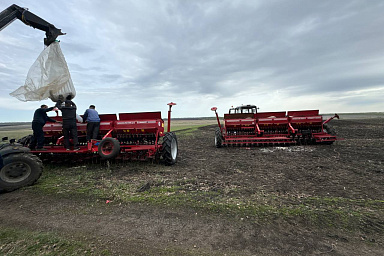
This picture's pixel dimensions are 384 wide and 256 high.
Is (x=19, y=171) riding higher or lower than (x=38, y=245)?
higher

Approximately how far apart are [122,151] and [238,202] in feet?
14.0

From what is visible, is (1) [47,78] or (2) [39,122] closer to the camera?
(1) [47,78]

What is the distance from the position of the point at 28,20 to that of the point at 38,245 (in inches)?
233

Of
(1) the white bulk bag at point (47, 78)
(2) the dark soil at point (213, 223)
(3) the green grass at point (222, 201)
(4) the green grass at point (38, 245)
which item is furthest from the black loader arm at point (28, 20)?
(4) the green grass at point (38, 245)

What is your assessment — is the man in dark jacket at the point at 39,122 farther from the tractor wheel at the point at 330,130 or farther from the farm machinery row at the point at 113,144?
the tractor wheel at the point at 330,130

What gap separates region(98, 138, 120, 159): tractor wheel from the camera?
224 inches

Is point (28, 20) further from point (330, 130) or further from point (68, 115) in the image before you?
point (330, 130)

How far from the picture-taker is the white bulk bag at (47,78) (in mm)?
4961

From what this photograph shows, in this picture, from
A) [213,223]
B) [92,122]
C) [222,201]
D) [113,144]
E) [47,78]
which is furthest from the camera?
[92,122]

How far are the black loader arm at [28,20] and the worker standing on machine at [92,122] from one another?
7.68ft

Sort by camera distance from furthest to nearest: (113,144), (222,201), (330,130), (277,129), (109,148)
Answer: (277,129) → (330,130) → (109,148) → (113,144) → (222,201)

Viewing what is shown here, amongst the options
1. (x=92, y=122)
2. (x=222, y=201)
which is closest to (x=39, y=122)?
(x=92, y=122)

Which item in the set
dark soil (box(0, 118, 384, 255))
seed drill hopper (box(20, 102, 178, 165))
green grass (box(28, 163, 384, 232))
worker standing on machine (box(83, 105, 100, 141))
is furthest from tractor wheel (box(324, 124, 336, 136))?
worker standing on machine (box(83, 105, 100, 141))

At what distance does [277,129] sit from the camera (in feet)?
35.2
